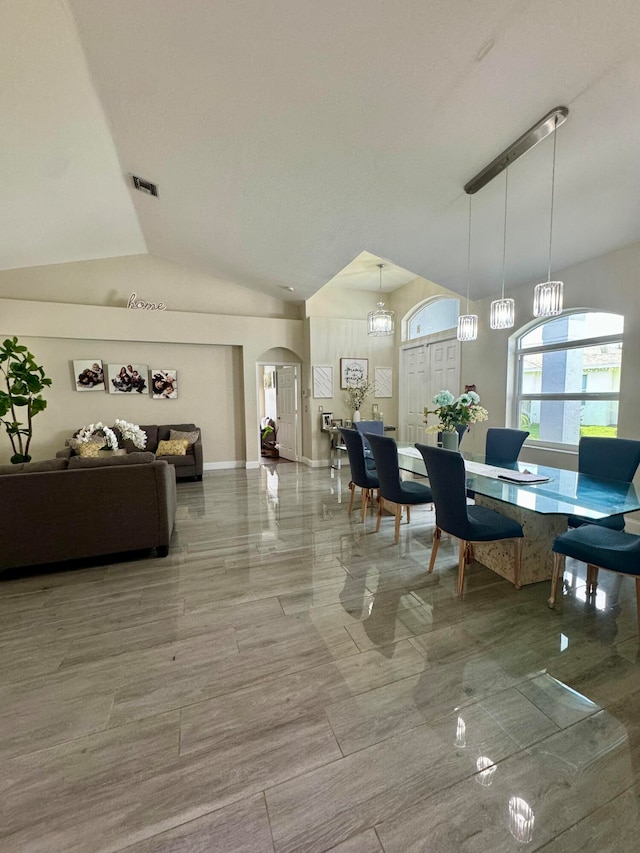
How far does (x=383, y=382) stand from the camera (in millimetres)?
7262

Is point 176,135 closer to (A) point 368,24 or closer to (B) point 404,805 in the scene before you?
(A) point 368,24

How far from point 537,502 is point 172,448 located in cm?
512

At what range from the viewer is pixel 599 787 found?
117 cm

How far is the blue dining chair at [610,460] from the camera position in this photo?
2.56 metres

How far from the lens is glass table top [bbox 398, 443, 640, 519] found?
192 cm

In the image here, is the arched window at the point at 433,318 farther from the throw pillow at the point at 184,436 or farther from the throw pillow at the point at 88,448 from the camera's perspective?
the throw pillow at the point at 88,448

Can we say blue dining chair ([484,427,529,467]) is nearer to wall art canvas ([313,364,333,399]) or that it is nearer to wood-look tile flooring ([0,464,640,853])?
wood-look tile flooring ([0,464,640,853])

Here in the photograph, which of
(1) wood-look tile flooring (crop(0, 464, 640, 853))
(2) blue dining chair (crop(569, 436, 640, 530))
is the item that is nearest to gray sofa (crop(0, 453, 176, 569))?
(1) wood-look tile flooring (crop(0, 464, 640, 853))

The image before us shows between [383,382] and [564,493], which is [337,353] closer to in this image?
[383,382]

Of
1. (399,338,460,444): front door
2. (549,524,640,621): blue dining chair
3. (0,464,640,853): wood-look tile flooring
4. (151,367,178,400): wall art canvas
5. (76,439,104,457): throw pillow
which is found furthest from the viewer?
(151,367,178,400): wall art canvas

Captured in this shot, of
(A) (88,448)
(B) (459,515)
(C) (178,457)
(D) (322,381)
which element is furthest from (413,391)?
(A) (88,448)

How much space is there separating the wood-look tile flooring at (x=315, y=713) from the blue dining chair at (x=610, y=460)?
0.48 m

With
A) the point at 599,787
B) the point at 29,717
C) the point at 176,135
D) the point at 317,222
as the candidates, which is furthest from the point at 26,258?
the point at 599,787

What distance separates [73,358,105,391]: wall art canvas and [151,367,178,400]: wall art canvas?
31.3 inches
